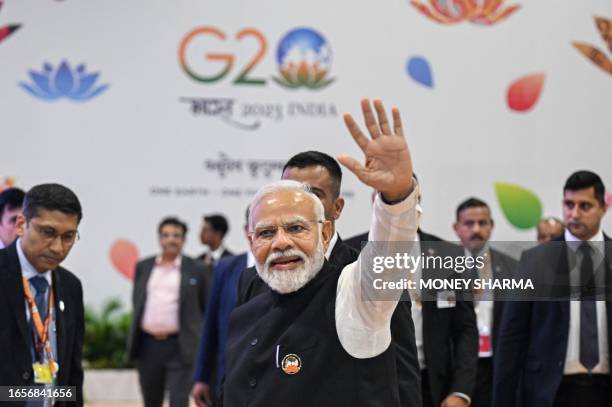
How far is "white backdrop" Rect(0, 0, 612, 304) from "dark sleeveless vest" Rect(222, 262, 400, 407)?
816 cm

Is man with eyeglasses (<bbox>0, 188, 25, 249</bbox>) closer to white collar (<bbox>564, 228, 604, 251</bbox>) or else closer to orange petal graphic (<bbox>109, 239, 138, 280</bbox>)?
white collar (<bbox>564, 228, 604, 251</bbox>)

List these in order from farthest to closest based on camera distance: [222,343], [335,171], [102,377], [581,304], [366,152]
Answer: [102,377], [222,343], [581,304], [335,171], [366,152]

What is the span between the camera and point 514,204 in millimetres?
11297

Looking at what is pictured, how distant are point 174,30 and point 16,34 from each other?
6.12ft

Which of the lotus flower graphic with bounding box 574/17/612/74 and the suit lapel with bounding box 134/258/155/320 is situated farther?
the lotus flower graphic with bounding box 574/17/612/74

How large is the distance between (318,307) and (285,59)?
8.69m

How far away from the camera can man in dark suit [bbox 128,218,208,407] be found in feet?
27.5

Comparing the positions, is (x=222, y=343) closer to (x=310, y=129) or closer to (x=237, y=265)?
(x=237, y=265)

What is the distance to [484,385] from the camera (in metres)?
5.95

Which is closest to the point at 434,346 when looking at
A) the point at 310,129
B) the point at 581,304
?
the point at 581,304

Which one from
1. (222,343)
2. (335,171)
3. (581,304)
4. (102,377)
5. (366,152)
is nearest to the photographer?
(366,152)

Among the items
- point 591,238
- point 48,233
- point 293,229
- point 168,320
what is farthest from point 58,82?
point 293,229

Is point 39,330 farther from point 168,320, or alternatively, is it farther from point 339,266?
point 168,320

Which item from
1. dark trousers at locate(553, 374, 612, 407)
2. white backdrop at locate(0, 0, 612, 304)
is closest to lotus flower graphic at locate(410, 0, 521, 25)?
white backdrop at locate(0, 0, 612, 304)
